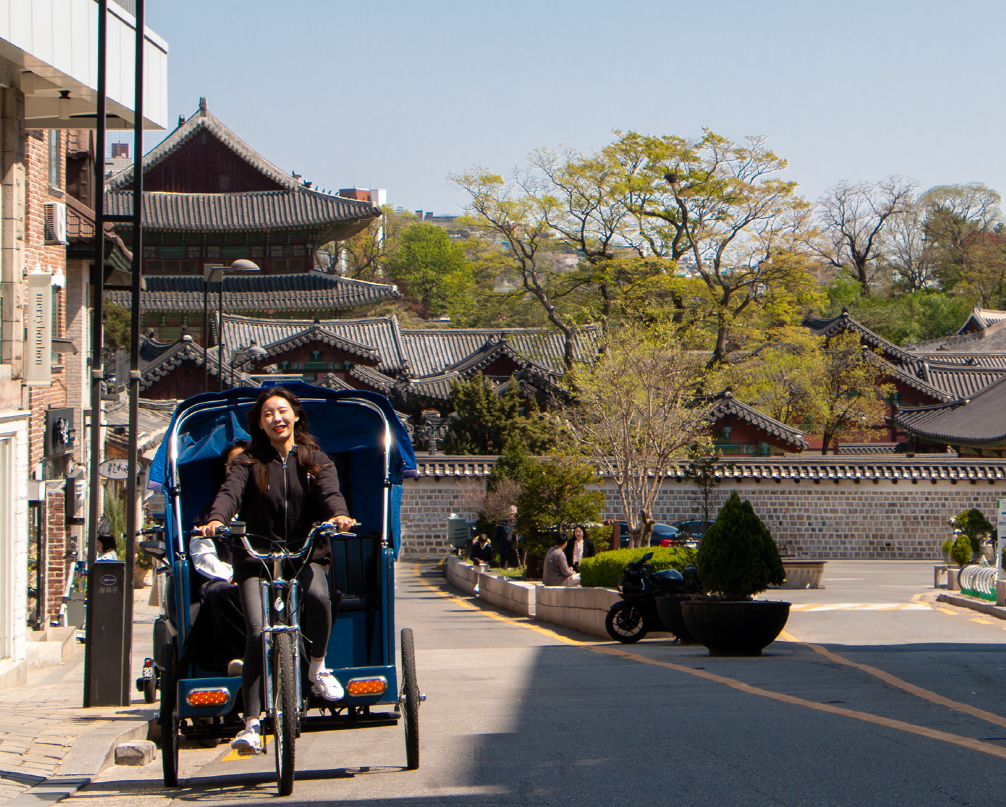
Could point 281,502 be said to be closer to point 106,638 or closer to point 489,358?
point 106,638

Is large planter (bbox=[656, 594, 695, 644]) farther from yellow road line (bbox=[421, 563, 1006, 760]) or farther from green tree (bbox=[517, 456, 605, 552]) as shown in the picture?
green tree (bbox=[517, 456, 605, 552])

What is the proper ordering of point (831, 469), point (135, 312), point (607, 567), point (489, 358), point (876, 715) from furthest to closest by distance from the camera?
1. point (489, 358)
2. point (831, 469)
3. point (607, 567)
4. point (135, 312)
5. point (876, 715)

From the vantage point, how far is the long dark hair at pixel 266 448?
19.1 ft

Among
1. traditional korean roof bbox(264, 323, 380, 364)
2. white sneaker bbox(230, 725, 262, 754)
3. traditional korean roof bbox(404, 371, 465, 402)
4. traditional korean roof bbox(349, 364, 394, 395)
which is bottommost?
white sneaker bbox(230, 725, 262, 754)

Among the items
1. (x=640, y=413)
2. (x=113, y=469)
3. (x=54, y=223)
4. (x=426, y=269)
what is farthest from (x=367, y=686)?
(x=426, y=269)

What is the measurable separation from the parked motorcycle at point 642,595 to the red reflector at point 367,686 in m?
9.07

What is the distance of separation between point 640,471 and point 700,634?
18380 mm

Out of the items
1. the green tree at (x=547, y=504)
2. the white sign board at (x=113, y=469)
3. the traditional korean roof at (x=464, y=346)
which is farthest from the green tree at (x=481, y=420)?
the white sign board at (x=113, y=469)

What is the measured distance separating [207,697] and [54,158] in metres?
14.6

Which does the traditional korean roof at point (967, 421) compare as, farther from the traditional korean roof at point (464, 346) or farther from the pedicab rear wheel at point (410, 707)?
the pedicab rear wheel at point (410, 707)

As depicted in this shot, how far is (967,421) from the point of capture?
41156 millimetres

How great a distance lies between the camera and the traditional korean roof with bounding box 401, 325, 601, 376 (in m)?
50.5

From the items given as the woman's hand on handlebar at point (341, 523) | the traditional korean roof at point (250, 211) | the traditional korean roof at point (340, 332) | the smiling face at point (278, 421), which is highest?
the traditional korean roof at point (250, 211)

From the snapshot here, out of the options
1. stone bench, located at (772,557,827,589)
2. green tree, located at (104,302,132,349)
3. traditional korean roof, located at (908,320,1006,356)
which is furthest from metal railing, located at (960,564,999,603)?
green tree, located at (104,302,132,349)
